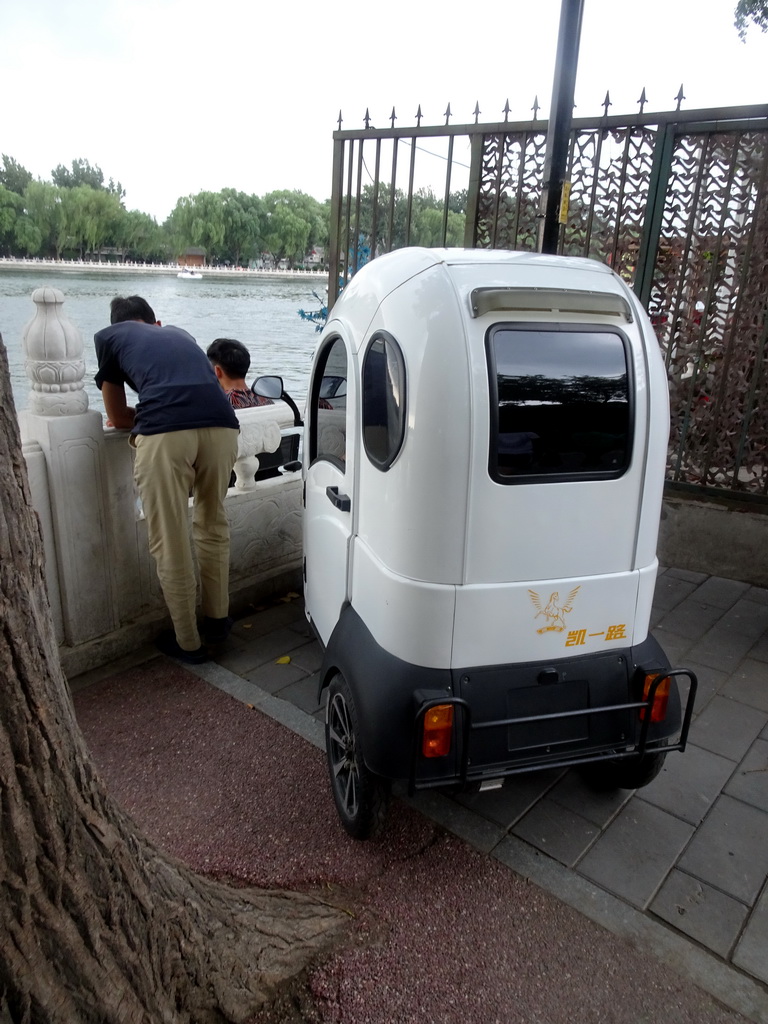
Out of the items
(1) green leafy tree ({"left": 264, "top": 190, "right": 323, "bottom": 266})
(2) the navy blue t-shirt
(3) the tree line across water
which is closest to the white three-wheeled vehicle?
(2) the navy blue t-shirt

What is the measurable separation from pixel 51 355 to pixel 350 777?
241 centimetres

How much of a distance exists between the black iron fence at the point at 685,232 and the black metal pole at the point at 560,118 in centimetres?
70

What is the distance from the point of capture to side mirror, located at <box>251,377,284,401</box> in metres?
4.14

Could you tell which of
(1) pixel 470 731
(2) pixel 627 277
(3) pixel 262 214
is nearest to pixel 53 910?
(1) pixel 470 731

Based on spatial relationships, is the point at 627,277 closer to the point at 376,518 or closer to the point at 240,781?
the point at 376,518

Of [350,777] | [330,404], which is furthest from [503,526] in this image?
[330,404]

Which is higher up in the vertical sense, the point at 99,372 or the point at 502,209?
the point at 502,209

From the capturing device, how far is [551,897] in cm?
244

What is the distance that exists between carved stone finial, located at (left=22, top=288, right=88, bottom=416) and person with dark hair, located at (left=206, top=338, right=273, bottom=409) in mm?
1474

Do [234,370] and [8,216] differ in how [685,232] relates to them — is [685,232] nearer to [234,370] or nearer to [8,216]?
[234,370]

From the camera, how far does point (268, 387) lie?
418cm

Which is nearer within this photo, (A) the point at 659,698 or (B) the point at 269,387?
(A) the point at 659,698

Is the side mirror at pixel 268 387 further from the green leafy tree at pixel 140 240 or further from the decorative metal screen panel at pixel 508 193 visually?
the green leafy tree at pixel 140 240

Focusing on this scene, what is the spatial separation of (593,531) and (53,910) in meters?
Result: 1.87
